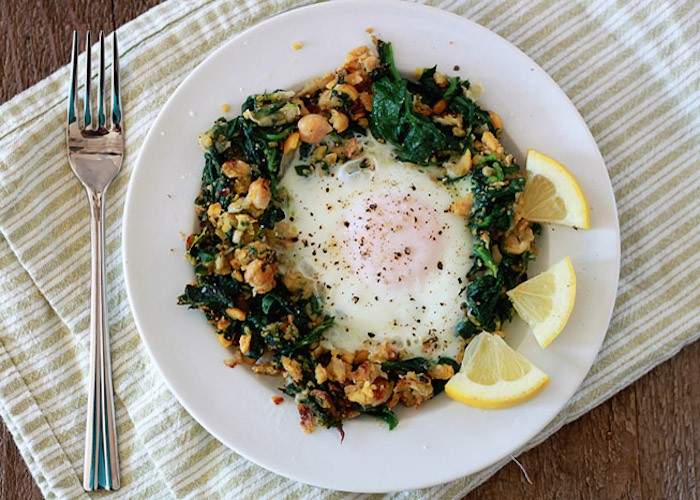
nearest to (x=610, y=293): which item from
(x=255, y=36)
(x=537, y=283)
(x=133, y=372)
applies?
(x=537, y=283)

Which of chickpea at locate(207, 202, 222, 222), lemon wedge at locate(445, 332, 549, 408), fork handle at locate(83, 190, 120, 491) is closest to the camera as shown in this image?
lemon wedge at locate(445, 332, 549, 408)

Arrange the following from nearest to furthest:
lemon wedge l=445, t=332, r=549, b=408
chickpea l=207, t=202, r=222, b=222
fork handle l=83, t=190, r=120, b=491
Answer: lemon wedge l=445, t=332, r=549, b=408 < chickpea l=207, t=202, r=222, b=222 < fork handle l=83, t=190, r=120, b=491

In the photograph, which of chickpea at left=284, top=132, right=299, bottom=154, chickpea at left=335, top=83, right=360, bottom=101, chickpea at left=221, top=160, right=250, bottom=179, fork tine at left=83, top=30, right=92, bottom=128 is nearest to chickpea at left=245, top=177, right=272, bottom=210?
chickpea at left=221, top=160, right=250, bottom=179

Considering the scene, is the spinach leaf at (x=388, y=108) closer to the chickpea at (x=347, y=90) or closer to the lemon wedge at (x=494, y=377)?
the chickpea at (x=347, y=90)

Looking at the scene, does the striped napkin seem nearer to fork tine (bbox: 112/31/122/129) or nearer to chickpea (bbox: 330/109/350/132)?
fork tine (bbox: 112/31/122/129)

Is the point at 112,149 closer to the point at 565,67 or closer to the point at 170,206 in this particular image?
the point at 170,206

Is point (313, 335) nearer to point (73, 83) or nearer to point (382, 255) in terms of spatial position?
point (382, 255)
